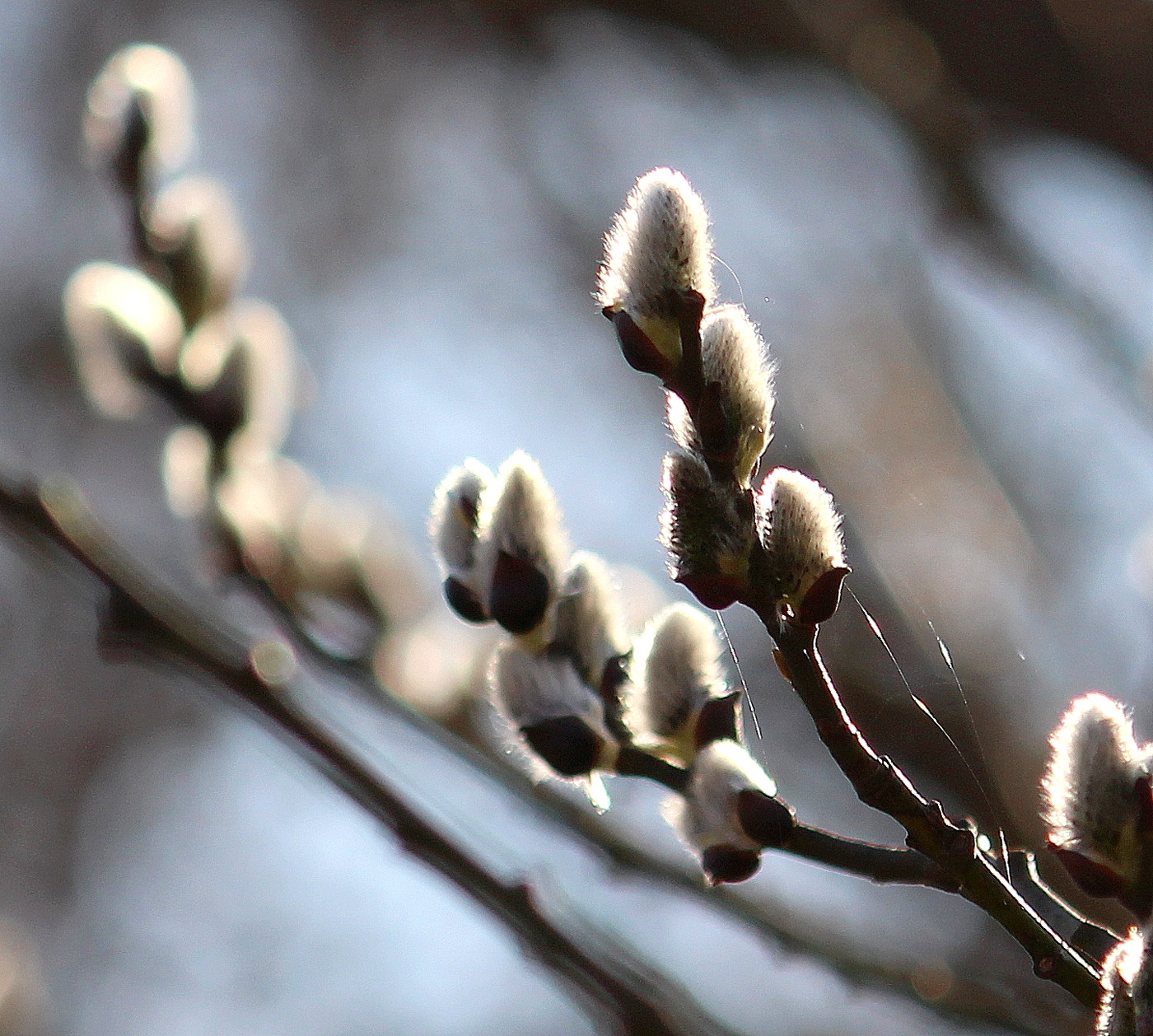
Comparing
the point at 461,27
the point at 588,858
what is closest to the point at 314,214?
the point at 461,27

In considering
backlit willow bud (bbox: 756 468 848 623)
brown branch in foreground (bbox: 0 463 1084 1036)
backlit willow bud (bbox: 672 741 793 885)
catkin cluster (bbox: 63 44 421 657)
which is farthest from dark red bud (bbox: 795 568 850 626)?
catkin cluster (bbox: 63 44 421 657)

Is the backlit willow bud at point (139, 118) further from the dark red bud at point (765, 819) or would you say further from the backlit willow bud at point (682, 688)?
the dark red bud at point (765, 819)

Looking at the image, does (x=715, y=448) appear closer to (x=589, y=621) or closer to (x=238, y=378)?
(x=589, y=621)

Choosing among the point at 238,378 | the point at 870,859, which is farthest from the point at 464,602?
the point at 238,378

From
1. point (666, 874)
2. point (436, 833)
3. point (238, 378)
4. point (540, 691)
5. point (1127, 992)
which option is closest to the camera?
point (1127, 992)

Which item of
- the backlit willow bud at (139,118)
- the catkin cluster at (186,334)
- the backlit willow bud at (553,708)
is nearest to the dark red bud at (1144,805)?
the backlit willow bud at (553,708)

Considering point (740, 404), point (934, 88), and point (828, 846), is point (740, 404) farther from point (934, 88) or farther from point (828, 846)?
point (934, 88)

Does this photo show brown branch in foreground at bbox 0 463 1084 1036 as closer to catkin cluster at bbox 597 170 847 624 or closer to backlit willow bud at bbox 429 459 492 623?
backlit willow bud at bbox 429 459 492 623
